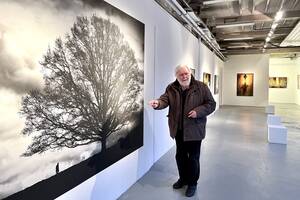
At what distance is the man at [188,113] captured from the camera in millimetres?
2965

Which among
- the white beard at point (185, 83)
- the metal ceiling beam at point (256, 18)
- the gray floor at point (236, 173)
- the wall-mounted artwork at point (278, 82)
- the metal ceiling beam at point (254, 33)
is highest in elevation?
the metal ceiling beam at point (254, 33)

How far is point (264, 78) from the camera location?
14.7m

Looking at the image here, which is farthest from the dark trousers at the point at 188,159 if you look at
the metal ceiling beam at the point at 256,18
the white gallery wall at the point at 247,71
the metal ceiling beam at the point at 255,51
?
the white gallery wall at the point at 247,71

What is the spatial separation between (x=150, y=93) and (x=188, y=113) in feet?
3.62

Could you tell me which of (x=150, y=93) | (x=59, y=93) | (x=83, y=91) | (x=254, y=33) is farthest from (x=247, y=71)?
(x=59, y=93)

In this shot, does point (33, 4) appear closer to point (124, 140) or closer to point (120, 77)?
point (120, 77)

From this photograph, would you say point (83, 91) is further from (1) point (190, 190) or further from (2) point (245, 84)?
(2) point (245, 84)

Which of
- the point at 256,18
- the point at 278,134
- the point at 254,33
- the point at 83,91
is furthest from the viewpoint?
the point at 254,33

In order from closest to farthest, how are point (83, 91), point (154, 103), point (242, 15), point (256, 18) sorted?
point (83, 91) < point (154, 103) < point (256, 18) < point (242, 15)

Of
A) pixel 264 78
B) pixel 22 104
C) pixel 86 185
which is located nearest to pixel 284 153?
pixel 86 185

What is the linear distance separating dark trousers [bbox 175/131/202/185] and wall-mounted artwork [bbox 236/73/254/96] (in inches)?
514

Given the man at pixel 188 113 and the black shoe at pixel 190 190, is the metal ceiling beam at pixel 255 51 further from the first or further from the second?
the black shoe at pixel 190 190

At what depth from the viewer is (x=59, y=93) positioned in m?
1.99

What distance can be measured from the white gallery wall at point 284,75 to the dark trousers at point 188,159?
17735 millimetres
